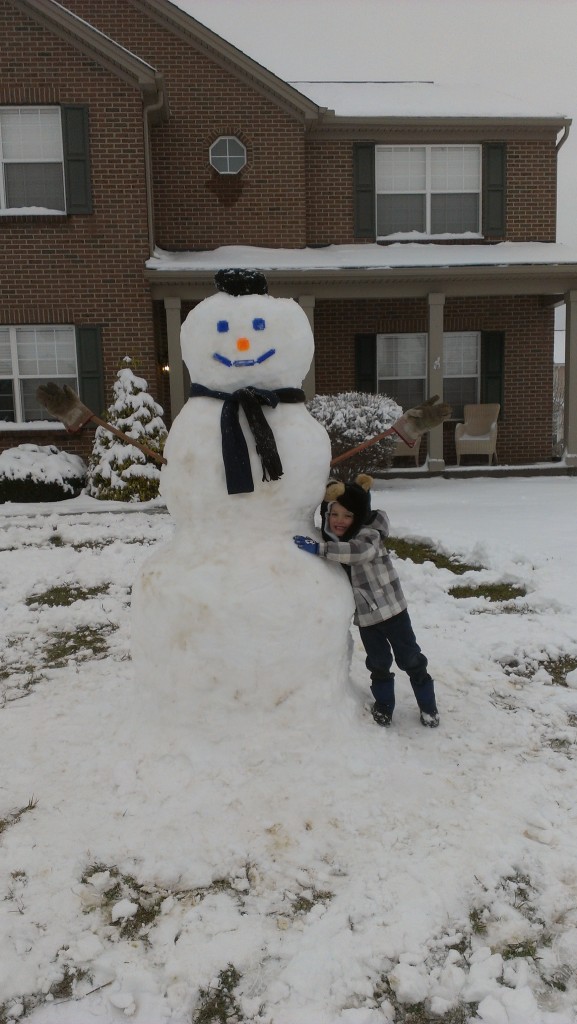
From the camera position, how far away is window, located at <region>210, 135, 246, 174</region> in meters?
12.4

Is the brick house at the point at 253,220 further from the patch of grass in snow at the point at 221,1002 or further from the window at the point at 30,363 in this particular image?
the patch of grass in snow at the point at 221,1002

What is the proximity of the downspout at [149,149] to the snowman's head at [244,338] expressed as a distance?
9.19m

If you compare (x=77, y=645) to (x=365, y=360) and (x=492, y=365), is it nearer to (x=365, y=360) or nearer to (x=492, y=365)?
(x=365, y=360)

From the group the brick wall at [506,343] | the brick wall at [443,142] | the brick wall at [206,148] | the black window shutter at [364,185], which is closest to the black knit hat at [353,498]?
the brick wall at [506,343]

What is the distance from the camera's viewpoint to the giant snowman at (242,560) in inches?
A: 120

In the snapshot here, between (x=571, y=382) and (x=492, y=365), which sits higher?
(x=492, y=365)

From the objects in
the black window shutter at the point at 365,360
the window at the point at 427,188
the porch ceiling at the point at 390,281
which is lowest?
the black window shutter at the point at 365,360

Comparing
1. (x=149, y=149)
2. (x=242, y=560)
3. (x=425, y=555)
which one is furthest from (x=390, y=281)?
(x=242, y=560)

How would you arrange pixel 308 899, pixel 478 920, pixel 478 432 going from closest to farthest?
pixel 478 920 → pixel 308 899 → pixel 478 432

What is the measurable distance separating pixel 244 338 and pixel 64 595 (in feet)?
11.4

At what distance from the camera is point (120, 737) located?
3.26 metres

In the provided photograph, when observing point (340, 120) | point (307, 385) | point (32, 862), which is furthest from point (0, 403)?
point (32, 862)

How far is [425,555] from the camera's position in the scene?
6.88 m

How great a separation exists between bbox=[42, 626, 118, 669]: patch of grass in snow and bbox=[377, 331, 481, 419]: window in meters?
9.47
